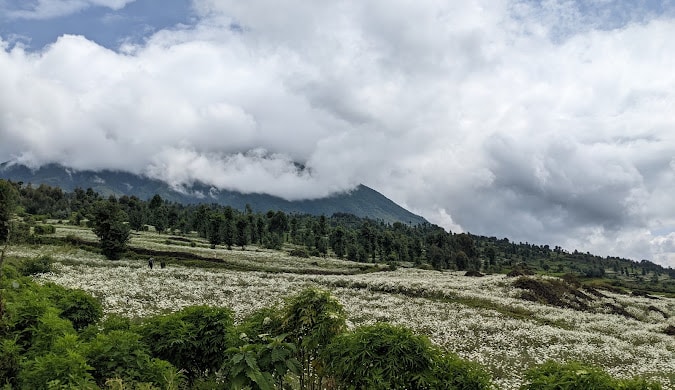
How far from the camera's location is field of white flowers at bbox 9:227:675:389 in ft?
89.6

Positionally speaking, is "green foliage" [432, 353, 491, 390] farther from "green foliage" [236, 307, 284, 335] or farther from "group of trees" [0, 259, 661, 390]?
"green foliage" [236, 307, 284, 335]

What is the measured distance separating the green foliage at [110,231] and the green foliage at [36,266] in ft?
79.7

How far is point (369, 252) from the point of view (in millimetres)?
170750

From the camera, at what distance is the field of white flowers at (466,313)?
27297 mm

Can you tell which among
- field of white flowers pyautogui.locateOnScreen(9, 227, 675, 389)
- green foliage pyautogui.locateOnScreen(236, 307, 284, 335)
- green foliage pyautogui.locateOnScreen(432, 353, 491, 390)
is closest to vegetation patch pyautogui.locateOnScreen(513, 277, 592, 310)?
field of white flowers pyautogui.locateOnScreen(9, 227, 675, 389)

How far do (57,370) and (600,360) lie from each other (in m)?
30.0

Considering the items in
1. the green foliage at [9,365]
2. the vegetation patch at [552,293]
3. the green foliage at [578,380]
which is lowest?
the vegetation patch at [552,293]

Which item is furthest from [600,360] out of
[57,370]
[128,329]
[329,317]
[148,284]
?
[148,284]

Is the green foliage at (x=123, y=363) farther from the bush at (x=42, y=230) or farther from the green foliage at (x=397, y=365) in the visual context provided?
the bush at (x=42, y=230)

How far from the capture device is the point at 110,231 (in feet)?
230

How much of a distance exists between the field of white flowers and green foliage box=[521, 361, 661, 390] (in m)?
9.41

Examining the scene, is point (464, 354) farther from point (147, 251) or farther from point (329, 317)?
point (147, 251)

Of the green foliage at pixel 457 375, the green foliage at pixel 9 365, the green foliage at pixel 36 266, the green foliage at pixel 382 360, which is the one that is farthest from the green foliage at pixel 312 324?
the green foliage at pixel 36 266

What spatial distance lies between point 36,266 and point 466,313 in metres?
44.2
